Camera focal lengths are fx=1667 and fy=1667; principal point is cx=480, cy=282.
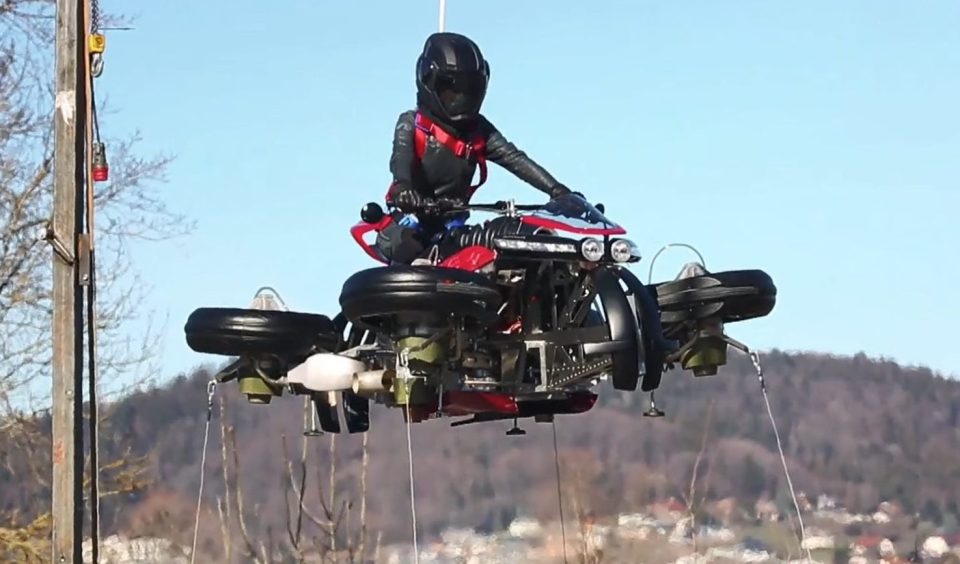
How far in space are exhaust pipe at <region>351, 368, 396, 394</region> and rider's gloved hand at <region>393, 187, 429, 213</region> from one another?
854 millimetres

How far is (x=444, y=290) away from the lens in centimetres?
756

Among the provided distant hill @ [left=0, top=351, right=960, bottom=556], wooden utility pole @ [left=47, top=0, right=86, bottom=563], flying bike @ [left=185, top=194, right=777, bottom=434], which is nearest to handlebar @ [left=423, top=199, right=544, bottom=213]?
flying bike @ [left=185, top=194, right=777, bottom=434]

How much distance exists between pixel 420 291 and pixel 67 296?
1651 millimetres

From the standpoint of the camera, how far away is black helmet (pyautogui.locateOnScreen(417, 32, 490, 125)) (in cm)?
848

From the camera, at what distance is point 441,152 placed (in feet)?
28.6

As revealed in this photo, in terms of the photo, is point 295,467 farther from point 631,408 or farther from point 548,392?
point 548,392

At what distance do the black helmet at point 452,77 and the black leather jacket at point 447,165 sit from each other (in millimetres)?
120

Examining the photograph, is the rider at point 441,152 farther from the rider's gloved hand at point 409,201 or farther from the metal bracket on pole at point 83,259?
the metal bracket on pole at point 83,259

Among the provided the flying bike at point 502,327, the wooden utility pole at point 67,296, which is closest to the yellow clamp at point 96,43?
the wooden utility pole at point 67,296

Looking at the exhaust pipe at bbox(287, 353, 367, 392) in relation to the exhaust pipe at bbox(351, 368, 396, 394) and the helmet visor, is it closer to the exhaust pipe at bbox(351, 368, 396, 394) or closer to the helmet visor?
the exhaust pipe at bbox(351, 368, 396, 394)

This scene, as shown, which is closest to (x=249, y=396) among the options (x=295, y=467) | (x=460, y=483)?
(x=460, y=483)

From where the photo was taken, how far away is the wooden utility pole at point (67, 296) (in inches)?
301

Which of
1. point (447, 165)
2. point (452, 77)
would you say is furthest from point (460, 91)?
point (447, 165)

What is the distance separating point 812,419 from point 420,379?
52.5ft
